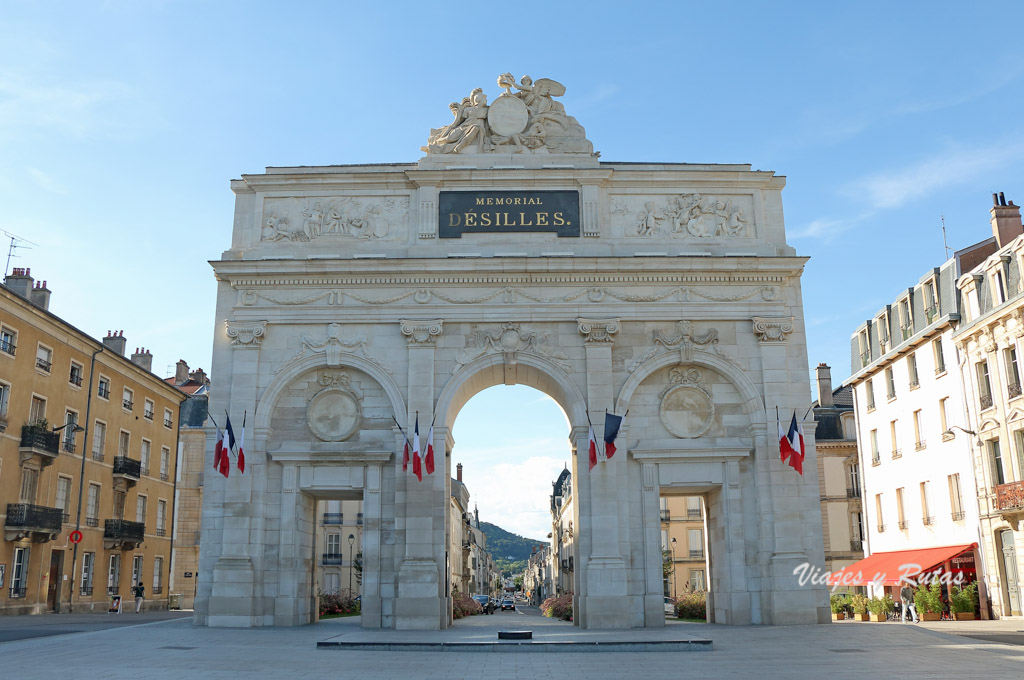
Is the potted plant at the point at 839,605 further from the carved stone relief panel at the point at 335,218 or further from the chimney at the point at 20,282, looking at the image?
the chimney at the point at 20,282

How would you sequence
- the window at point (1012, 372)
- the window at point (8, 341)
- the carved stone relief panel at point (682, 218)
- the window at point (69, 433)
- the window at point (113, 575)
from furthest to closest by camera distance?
the window at point (113, 575)
the window at point (69, 433)
the window at point (8, 341)
the window at point (1012, 372)
the carved stone relief panel at point (682, 218)

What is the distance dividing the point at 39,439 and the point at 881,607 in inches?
1213

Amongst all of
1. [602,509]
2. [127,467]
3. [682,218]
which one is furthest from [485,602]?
[682,218]

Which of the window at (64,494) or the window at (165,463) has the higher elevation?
the window at (165,463)

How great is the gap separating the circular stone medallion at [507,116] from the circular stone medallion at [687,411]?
31.7 feet

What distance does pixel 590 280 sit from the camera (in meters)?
26.4

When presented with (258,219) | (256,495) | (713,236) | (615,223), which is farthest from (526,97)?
(256,495)

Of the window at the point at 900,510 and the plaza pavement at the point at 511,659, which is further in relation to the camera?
the window at the point at 900,510

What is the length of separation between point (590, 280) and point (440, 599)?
10095mm

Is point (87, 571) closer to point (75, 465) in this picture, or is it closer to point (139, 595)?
point (139, 595)

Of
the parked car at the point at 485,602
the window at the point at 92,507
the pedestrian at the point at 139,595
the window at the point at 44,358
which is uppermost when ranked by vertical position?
the window at the point at 44,358

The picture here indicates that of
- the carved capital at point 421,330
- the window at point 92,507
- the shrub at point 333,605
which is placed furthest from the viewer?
the window at point 92,507

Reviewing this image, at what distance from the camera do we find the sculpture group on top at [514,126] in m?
27.9

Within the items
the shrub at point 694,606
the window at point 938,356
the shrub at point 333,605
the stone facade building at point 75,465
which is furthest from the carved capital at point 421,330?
the window at point 938,356
